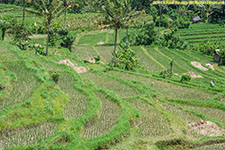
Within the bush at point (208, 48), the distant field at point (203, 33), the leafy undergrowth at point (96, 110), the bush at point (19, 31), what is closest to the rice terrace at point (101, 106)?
the leafy undergrowth at point (96, 110)

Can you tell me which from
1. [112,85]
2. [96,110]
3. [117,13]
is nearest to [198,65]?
[117,13]

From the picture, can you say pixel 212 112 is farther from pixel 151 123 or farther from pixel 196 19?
pixel 196 19

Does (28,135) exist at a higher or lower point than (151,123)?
higher

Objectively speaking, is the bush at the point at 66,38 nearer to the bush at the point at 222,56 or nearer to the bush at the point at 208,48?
the bush at the point at 222,56

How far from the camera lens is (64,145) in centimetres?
1101

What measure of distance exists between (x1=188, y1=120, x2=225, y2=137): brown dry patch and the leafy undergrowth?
1.19 ft

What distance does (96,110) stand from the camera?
47.7 feet

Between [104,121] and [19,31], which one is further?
[19,31]

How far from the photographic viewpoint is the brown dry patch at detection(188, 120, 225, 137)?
50.2ft

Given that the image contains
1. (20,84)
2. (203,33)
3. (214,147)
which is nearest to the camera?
(214,147)

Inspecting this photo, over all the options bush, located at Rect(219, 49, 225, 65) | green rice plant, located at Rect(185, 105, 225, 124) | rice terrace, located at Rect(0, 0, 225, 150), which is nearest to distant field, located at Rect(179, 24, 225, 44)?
bush, located at Rect(219, 49, 225, 65)

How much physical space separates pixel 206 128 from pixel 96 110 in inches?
248

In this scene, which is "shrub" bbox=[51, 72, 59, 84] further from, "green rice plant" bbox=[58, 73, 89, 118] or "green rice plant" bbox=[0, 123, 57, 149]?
"green rice plant" bbox=[0, 123, 57, 149]

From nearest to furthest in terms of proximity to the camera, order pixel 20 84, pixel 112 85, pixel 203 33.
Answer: pixel 20 84, pixel 112 85, pixel 203 33
